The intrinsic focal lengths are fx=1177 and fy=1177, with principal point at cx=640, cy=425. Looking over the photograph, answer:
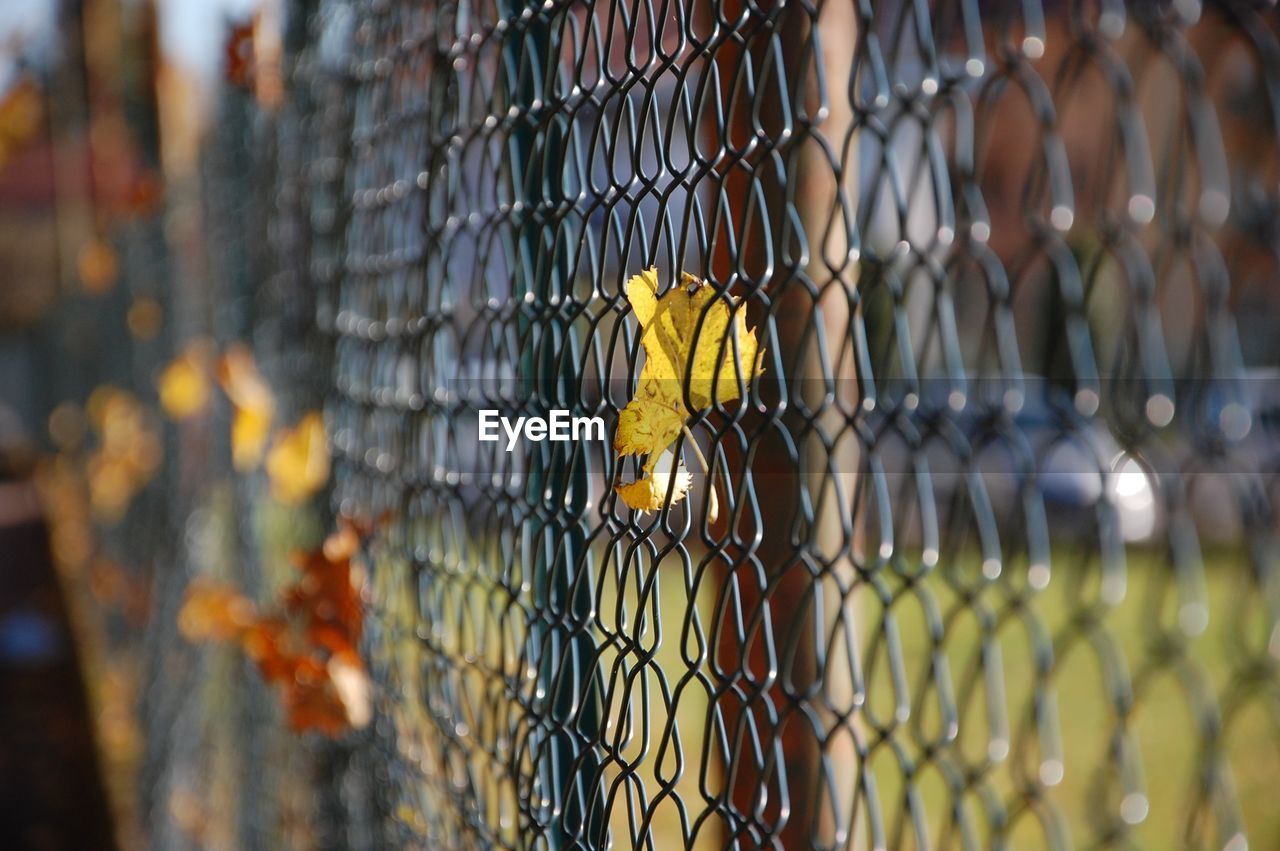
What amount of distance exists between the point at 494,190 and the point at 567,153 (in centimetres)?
14

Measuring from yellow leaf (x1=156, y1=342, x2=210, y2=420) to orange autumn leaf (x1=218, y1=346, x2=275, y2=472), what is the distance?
717mm

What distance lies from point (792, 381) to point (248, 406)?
188cm

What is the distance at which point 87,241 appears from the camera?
6.59 meters

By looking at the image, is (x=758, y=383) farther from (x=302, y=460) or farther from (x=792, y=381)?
(x=302, y=460)

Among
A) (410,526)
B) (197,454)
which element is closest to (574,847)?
(410,526)

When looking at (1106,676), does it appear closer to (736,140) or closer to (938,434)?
(938,434)

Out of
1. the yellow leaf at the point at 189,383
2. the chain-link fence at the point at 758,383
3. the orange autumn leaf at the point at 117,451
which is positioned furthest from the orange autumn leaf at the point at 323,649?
the orange autumn leaf at the point at 117,451

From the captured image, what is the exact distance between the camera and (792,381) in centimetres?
105

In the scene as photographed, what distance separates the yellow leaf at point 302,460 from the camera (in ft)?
6.97

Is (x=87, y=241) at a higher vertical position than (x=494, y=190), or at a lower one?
higher

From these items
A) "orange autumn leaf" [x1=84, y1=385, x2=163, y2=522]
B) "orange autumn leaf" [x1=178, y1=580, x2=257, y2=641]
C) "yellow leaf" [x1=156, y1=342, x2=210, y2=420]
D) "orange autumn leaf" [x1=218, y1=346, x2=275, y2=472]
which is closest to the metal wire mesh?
"orange autumn leaf" [x1=218, y1=346, x2=275, y2=472]

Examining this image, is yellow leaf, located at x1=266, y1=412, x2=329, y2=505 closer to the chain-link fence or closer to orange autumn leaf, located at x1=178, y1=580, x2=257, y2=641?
the chain-link fence

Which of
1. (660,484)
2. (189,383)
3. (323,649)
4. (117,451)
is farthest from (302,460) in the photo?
(117,451)

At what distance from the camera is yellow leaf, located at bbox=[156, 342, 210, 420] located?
3.54 meters
